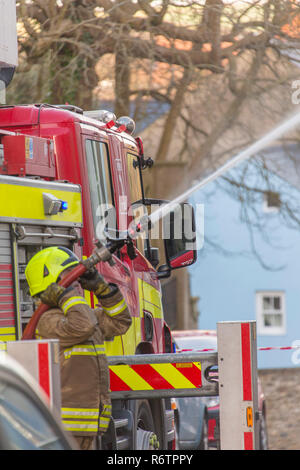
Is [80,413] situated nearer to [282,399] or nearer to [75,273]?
[75,273]

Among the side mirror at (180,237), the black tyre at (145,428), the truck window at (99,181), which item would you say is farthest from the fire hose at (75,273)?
the side mirror at (180,237)

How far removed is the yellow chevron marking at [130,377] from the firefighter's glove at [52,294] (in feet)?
2.41

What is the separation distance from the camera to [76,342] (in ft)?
16.8

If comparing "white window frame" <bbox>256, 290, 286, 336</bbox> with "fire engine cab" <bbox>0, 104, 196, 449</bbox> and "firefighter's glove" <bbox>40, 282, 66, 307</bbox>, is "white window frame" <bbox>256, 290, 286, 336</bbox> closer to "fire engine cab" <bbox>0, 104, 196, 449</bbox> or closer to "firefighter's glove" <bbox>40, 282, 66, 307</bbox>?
"fire engine cab" <bbox>0, 104, 196, 449</bbox>

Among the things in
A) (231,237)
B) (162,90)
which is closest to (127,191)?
(162,90)

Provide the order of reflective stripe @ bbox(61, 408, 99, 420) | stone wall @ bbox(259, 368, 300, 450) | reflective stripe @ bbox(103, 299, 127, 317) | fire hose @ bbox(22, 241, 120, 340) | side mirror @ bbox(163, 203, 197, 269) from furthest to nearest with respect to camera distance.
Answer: stone wall @ bbox(259, 368, 300, 450)
side mirror @ bbox(163, 203, 197, 269)
reflective stripe @ bbox(103, 299, 127, 317)
reflective stripe @ bbox(61, 408, 99, 420)
fire hose @ bbox(22, 241, 120, 340)

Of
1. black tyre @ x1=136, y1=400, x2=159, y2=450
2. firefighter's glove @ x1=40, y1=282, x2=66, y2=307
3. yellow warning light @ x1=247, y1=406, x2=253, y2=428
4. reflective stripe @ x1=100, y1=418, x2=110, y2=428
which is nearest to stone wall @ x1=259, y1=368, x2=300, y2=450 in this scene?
black tyre @ x1=136, y1=400, x2=159, y2=450

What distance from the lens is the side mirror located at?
7049 mm

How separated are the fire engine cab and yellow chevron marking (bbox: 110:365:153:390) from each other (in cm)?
38

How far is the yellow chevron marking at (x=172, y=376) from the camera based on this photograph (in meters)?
5.46

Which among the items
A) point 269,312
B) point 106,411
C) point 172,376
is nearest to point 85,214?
point 172,376

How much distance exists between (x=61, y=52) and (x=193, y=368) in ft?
32.1

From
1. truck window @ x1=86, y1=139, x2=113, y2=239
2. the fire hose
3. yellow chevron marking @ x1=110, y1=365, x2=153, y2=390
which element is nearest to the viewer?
the fire hose

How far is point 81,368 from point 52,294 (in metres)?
0.45
